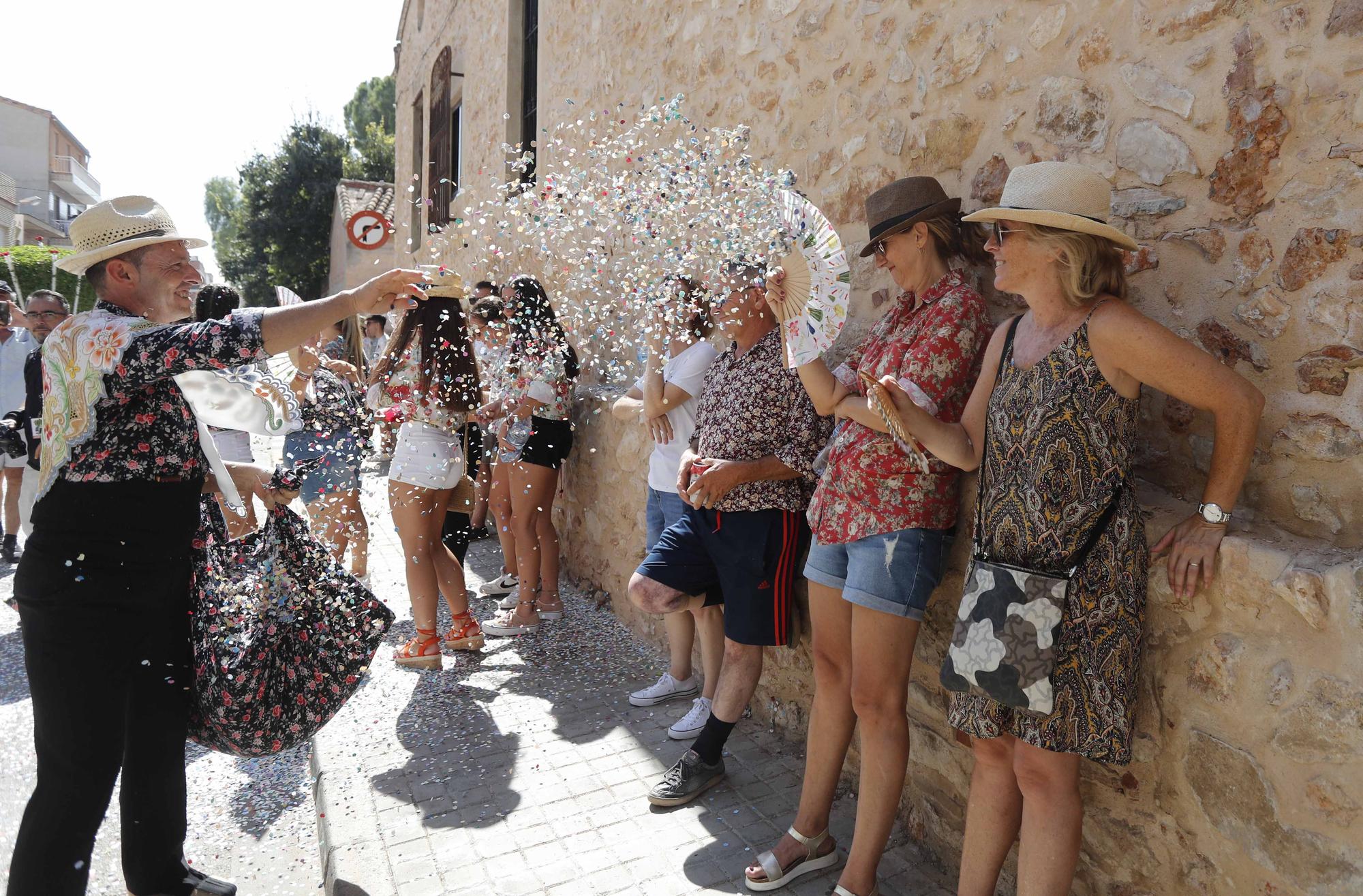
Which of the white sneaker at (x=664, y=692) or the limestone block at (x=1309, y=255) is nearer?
the limestone block at (x=1309, y=255)

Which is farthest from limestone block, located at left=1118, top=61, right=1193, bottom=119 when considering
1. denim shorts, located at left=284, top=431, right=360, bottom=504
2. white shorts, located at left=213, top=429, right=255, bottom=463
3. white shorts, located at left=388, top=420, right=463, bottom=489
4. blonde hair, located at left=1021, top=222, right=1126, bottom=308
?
white shorts, located at left=213, top=429, right=255, bottom=463

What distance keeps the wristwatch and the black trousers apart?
2.50m

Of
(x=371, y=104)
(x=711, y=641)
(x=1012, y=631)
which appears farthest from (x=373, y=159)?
(x=1012, y=631)

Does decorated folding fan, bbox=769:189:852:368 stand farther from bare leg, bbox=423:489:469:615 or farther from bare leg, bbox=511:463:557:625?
bare leg, bbox=511:463:557:625

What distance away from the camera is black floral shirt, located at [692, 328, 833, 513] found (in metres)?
2.85

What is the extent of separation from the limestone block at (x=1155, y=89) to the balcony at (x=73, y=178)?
172ft

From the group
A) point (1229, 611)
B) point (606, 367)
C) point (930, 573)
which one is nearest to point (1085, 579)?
point (1229, 611)

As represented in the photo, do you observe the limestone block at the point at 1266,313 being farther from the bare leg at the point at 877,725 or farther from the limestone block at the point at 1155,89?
the bare leg at the point at 877,725

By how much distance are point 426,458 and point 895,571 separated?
101 inches

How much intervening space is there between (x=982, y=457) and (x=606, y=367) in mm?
3478

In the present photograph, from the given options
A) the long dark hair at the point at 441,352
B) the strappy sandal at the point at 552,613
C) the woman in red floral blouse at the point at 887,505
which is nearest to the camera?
the woman in red floral blouse at the point at 887,505

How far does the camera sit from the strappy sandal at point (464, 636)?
4406 mm

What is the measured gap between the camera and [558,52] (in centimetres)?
628

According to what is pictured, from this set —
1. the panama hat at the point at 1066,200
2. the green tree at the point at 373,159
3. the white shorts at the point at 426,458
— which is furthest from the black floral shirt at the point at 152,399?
the green tree at the point at 373,159
